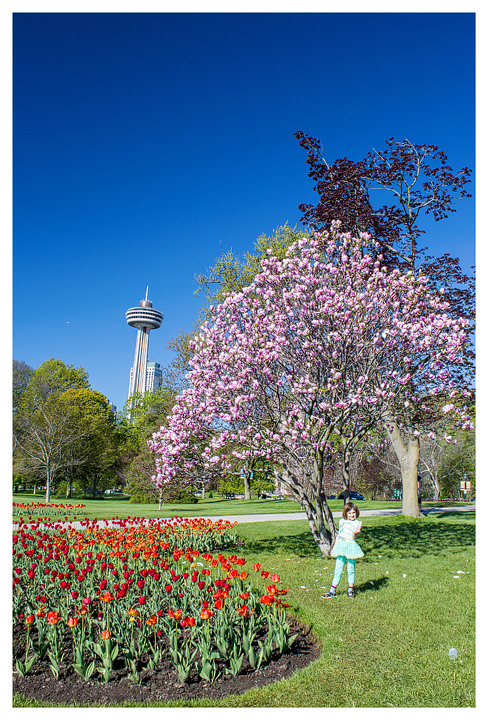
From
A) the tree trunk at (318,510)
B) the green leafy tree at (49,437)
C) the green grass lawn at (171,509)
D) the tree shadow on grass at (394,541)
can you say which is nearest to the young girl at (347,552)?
the tree trunk at (318,510)

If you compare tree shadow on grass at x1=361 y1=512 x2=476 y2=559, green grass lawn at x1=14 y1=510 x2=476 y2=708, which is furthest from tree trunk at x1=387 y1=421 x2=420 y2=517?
green grass lawn at x1=14 y1=510 x2=476 y2=708

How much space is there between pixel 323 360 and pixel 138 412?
36467 mm

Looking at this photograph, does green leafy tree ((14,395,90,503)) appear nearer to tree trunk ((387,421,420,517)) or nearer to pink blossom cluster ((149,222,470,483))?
tree trunk ((387,421,420,517))

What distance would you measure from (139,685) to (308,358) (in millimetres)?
4972

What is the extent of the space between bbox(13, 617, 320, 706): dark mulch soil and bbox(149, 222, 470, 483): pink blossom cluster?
332 centimetres

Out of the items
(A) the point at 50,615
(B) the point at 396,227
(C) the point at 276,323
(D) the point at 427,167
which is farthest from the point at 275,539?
(D) the point at 427,167

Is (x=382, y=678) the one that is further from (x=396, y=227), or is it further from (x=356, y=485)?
(x=356, y=485)

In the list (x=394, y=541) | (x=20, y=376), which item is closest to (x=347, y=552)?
(x=394, y=541)

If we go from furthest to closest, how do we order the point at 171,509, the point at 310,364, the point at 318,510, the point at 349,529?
the point at 171,509
the point at 318,510
the point at 310,364
the point at 349,529

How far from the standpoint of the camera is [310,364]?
7258mm

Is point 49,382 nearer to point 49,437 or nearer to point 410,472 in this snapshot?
point 49,437

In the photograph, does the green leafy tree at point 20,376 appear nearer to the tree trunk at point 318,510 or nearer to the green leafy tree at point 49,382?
the green leafy tree at point 49,382

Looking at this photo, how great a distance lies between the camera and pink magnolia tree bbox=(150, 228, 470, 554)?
7.06 metres

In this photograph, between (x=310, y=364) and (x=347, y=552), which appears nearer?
(x=347, y=552)
